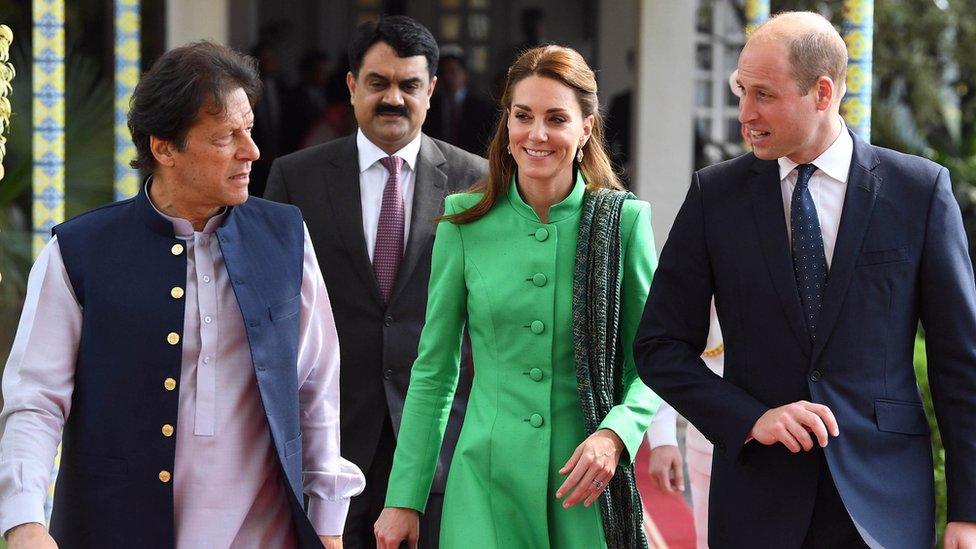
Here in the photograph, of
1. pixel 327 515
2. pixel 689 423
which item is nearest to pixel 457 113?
pixel 689 423

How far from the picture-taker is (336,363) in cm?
356

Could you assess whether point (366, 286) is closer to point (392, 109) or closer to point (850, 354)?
point (392, 109)

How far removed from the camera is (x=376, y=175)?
488 cm

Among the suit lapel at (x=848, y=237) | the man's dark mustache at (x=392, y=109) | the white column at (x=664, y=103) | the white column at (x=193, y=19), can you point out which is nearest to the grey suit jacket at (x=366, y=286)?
the man's dark mustache at (x=392, y=109)

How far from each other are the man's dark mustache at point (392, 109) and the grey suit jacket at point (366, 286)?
128 millimetres

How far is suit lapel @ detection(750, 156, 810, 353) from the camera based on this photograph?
326cm

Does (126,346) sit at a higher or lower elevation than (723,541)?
higher

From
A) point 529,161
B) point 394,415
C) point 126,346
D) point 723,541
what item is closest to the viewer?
point 126,346

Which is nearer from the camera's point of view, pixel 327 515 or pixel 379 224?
pixel 327 515

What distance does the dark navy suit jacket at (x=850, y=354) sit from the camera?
321 centimetres

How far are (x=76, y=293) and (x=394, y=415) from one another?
150 centimetres

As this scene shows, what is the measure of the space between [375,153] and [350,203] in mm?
205

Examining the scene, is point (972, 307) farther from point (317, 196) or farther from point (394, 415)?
point (317, 196)

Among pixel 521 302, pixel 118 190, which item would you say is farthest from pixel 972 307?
pixel 118 190
